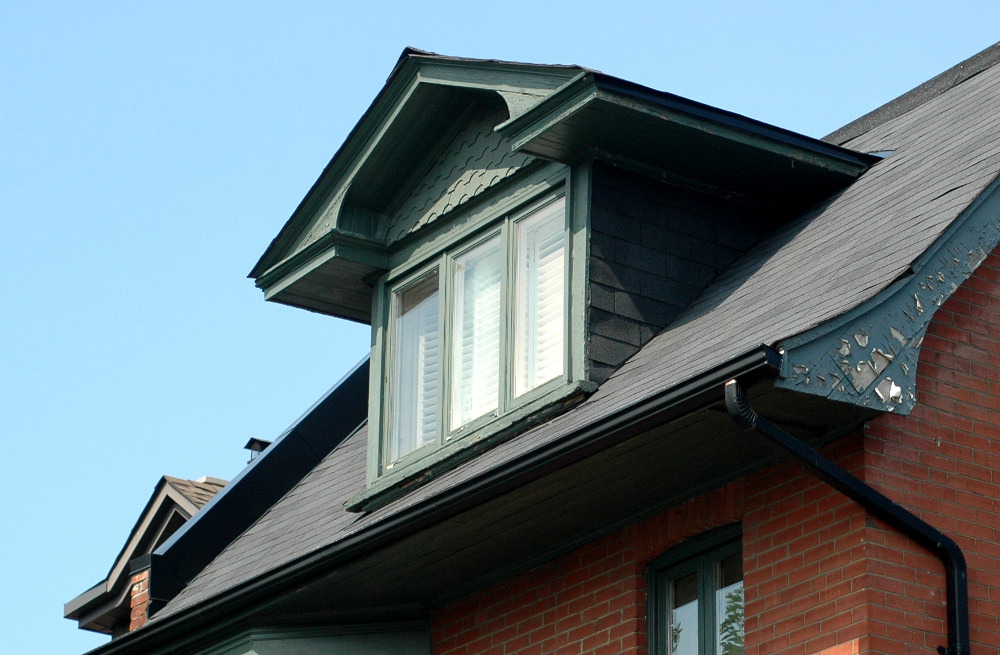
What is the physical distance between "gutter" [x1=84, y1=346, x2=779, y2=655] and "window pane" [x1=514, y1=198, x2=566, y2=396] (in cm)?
133

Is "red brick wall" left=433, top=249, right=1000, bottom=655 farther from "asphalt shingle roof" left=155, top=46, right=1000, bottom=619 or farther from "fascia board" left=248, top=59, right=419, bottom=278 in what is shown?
"fascia board" left=248, top=59, right=419, bottom=278

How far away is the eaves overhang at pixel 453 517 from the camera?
9.10 meters

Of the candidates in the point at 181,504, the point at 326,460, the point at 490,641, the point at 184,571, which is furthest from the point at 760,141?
the point at 181,504

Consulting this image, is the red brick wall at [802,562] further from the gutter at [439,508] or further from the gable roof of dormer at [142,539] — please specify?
the gable roof of dormer at [142,539]

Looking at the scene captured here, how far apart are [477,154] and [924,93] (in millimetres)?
3255

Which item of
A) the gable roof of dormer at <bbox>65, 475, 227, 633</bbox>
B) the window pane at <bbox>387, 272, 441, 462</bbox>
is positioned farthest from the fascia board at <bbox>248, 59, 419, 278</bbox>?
the gable roof of dormer at <bbox>65, 475, 227, 633</bbox>

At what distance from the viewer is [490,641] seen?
38.1ft

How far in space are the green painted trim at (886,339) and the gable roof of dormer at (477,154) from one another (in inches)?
86.6

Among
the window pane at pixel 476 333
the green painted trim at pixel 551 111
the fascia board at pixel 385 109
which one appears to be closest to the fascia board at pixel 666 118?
the green painted trim at pixel 551 111

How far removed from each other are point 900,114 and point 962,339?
3.64 metres

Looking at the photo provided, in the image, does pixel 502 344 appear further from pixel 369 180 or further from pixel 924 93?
pixel 924 93

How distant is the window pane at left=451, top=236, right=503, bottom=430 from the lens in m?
12.1

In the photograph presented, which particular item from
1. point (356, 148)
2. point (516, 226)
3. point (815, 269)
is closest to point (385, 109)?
point (356, 148)

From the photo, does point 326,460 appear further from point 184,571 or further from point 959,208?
point 959,208
